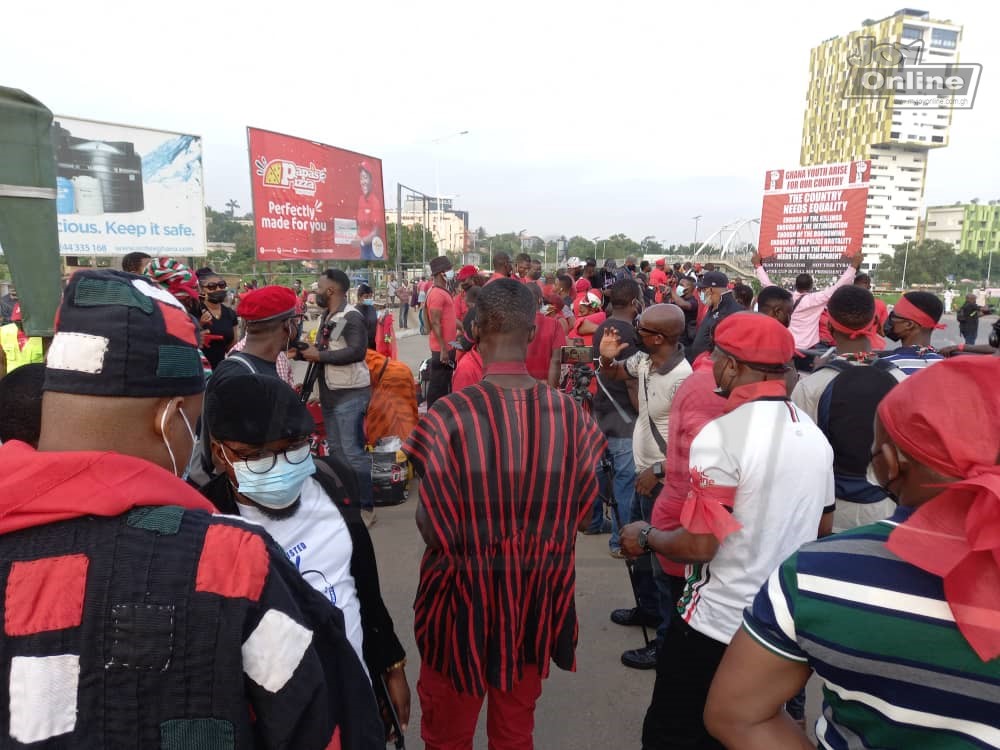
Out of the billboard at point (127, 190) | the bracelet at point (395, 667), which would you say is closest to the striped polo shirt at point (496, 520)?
the bracelet at point (395, 667)

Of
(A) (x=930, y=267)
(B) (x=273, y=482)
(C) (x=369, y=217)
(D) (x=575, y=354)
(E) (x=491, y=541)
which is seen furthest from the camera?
(A) (x=930, y=267)

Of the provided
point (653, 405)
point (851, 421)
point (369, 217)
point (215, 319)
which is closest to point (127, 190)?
point (369, 217)

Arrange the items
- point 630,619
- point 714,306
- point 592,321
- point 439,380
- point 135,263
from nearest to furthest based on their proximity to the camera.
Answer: point 630,619 → point 135,263 → point 592,321 → point 439,380 → point 714,306

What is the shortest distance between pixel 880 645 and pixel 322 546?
4.57 feet

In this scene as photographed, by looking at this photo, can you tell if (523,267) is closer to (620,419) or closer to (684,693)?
(620,419)

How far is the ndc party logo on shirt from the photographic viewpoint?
13625 mm

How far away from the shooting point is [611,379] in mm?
4254

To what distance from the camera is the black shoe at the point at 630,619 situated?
361cm

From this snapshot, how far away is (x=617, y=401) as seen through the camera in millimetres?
4242

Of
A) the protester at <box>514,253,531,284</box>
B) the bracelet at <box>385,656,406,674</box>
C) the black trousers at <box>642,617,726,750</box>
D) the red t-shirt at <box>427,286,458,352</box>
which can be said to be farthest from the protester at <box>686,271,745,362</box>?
the bracelet at <box>385,656,406,674</box>

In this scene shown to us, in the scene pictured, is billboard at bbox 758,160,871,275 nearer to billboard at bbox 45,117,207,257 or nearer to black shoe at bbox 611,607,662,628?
billboard at bbox 45,117,207,257

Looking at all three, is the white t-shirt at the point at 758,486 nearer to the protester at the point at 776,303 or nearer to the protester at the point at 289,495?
the protester at the point at 289,495

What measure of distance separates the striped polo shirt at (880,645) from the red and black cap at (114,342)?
1156 millimetres

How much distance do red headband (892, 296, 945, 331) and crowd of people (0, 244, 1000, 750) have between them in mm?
42
